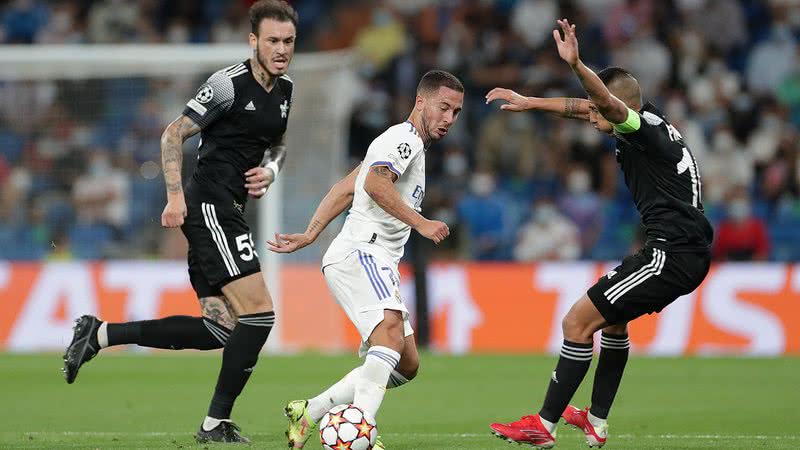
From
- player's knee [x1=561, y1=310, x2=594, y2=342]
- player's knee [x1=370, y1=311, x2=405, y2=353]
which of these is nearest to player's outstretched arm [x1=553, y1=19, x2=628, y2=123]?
player's knee [x1=561, y1=310, x2=594, y2=342]

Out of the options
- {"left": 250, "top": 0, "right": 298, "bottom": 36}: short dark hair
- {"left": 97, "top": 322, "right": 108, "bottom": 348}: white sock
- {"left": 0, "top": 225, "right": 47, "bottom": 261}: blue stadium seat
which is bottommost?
{"left": 0, "top": 225, "right": 47, "bottom": 261}: blue stadium seat

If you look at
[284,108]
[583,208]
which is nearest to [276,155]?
[284,108]

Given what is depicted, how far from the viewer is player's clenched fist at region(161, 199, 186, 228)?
24.6 ft

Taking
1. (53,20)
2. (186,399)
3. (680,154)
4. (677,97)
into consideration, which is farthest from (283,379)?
(53,20)

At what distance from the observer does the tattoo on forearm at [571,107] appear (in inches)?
295

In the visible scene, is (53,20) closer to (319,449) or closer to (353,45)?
(353,45)

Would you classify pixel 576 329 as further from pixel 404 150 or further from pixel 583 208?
pixel 583 208

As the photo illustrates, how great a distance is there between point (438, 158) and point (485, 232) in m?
1.93

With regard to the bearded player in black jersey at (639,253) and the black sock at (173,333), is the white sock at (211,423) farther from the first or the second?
the bearded player in black jersey at (639,253)

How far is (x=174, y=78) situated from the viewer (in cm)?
1633

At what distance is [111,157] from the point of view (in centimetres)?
1628

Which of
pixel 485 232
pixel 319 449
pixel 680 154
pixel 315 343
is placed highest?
pixel 680 154

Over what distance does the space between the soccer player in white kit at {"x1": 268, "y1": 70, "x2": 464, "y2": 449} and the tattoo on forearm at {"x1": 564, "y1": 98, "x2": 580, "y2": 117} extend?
2.11ft

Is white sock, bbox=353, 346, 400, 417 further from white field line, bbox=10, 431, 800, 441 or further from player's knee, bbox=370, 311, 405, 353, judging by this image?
white field line, bbox=10, 431, 800, 441
